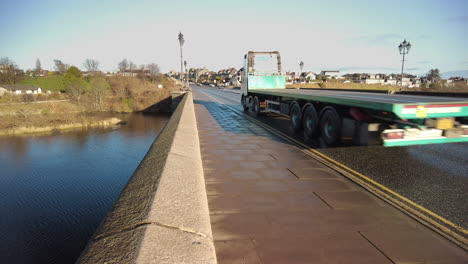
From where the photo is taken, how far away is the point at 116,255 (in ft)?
6.39

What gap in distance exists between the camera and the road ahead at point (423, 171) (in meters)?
4.04

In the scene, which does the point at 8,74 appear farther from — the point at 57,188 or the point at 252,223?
the point at 252,223

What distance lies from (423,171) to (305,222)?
3.52m

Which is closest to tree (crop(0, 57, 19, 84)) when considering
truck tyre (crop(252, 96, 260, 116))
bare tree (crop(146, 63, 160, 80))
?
bare tree (crop(146, 63, 160, 80))

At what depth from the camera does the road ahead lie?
13.3 ft

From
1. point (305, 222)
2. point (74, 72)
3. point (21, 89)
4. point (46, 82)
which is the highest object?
point (74, 72)

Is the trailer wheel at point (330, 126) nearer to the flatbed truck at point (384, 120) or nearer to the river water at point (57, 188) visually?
the flatbed truck at point (384, 120)

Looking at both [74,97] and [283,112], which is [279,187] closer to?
[283,112]

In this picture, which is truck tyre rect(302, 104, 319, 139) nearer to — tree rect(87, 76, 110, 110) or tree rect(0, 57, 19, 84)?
tree rect(87, 76, 110, 110)

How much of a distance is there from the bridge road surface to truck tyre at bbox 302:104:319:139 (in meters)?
2.52

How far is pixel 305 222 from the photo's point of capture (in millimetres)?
3490

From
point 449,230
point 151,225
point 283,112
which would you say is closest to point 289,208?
point 449,230

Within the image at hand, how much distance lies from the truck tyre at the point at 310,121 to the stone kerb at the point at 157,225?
5.13m

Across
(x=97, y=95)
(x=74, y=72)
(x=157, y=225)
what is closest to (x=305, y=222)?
(x=157, y=225)
